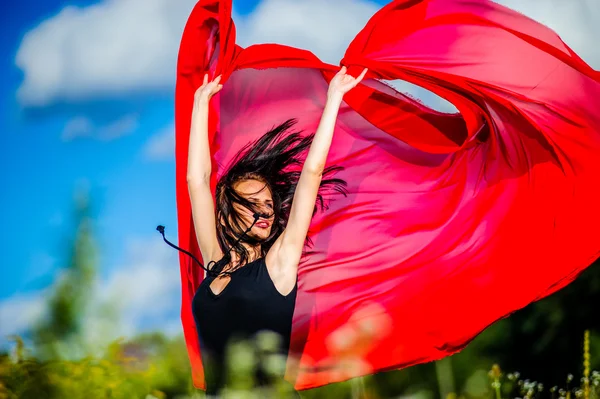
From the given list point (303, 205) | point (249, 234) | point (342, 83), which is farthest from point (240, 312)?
point (342, 83)

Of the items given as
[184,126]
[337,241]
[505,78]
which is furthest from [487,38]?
[184,126]

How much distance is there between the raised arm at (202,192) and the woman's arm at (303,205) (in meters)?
0.40

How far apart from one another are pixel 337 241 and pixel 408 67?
113cm

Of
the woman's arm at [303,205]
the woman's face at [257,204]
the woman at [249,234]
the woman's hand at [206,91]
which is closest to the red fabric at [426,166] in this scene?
the woman's hand at [206,91]

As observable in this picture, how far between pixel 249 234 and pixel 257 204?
0.16 meters

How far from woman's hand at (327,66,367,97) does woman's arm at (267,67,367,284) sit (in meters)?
0.16

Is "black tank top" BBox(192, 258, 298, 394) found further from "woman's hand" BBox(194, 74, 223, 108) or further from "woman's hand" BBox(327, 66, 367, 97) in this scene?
"woman's hand" BBox(194, 74, 223, 108)

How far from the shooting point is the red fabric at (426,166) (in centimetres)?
414

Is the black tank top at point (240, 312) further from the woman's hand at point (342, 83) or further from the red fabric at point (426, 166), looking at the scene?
the woman's hand at point (342, 83)

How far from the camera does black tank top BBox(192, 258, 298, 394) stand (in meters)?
3.39

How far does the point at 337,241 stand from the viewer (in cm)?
458

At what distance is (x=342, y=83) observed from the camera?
3818 millimetres

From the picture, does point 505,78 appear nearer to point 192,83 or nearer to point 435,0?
point 435,0

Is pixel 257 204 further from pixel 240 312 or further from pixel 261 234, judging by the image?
pixel 240 312
